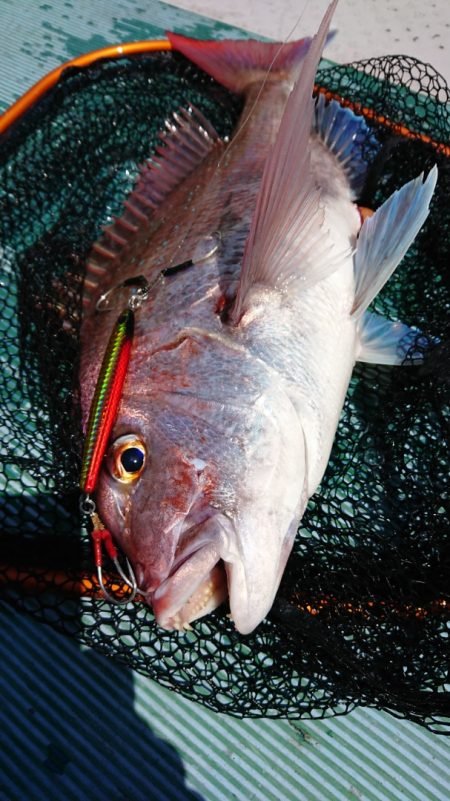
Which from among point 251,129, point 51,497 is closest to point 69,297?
point 51,497

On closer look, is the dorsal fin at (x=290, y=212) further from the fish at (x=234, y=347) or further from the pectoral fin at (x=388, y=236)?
the pectoral fin at (x=388, y=236)

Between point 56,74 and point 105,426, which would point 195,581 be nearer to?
point 105,426

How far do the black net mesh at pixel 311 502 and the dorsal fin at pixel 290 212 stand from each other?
1.87 feet

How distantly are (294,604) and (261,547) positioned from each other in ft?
1.47

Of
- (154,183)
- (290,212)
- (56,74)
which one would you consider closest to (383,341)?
(290,212)

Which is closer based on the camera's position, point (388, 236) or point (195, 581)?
point (195, 581)

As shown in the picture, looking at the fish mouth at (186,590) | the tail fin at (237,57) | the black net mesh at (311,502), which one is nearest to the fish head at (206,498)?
the fish mouth at (186,590)

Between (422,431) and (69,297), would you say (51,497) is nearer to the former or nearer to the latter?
(69,297)

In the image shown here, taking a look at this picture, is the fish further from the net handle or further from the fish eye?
the net handle

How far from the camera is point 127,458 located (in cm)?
152

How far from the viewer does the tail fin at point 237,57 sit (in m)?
2.74

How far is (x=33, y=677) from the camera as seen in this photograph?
6.10 feet

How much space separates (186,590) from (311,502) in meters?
0.85

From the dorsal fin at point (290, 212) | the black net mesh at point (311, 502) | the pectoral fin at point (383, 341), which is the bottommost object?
Answer: the black net mesh at point (311, 502)
